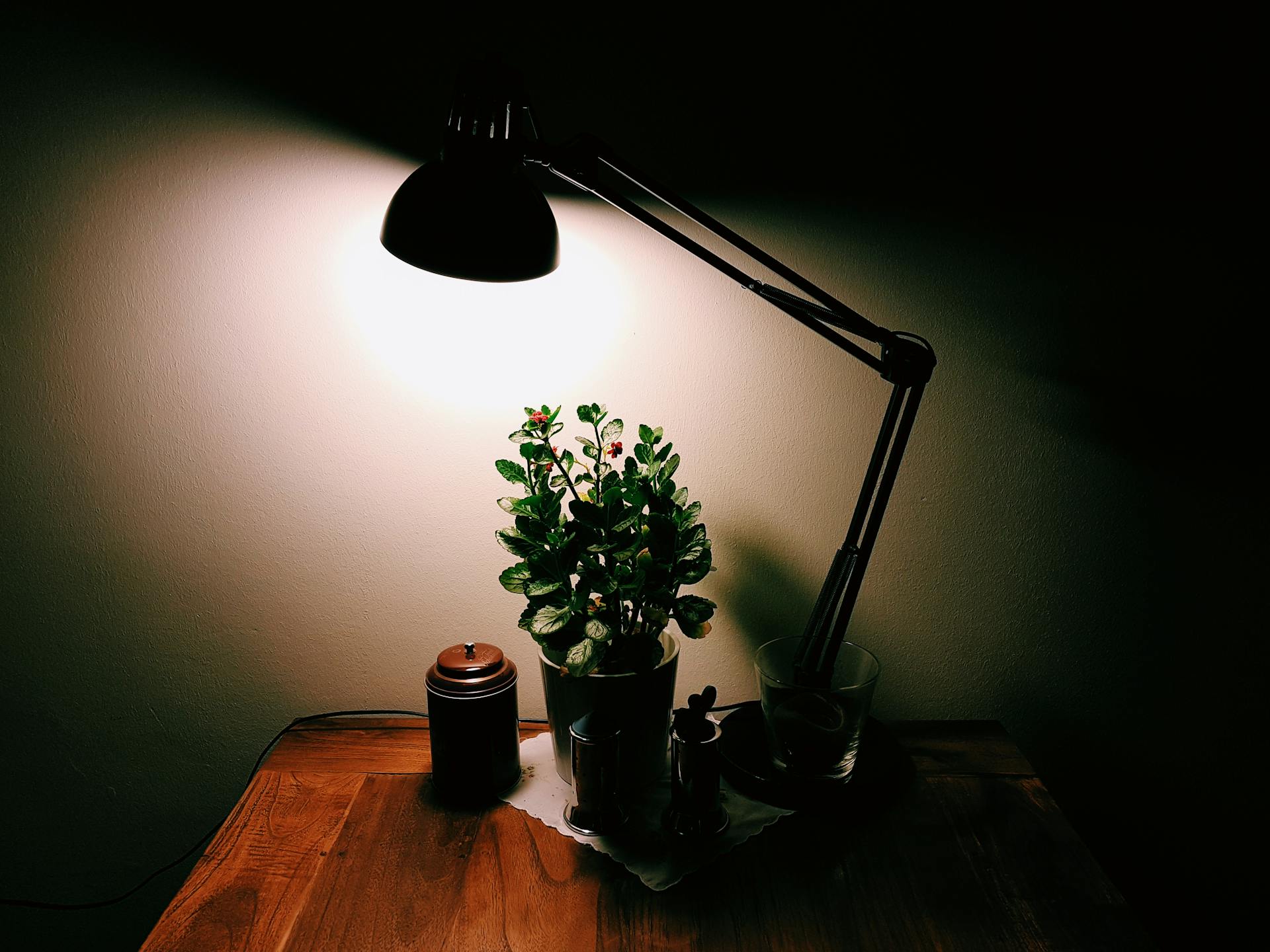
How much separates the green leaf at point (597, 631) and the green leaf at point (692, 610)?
0.30 feet

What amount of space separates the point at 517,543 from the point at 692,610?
0.21 metres

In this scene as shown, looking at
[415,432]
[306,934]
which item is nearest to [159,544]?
[415,432]

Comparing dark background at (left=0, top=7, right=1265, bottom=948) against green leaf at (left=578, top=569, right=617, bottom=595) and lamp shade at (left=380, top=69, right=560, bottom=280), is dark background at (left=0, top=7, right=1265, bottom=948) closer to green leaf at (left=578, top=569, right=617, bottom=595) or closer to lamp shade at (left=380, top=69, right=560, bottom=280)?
lamp shade at (left=380, top=69, right=560, bottom=280)

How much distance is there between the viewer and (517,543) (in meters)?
0.87

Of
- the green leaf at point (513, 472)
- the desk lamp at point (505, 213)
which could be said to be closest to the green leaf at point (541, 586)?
the green leaf at point (513, 472)

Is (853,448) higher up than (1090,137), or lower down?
lower down

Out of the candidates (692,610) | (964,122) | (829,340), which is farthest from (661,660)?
→ (964,122)

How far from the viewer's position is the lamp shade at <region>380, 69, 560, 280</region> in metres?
0.69

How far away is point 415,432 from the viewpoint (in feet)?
3.47

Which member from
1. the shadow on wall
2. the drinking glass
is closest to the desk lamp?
the drinking glass

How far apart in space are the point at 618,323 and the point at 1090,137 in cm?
63

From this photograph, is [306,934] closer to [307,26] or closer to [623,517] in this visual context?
[623,517]

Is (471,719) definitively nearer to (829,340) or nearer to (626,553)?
(626,553)

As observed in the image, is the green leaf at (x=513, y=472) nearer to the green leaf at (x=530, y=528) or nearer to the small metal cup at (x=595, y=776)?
the green leaf at (x=530, y=528)
